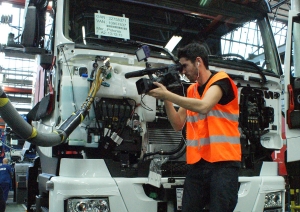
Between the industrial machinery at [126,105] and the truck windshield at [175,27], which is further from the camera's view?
the truck windshield at [175,27]

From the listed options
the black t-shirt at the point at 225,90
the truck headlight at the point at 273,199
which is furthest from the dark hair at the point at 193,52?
the truck headlight at the point at 273,199

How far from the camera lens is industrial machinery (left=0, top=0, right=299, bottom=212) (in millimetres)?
2924

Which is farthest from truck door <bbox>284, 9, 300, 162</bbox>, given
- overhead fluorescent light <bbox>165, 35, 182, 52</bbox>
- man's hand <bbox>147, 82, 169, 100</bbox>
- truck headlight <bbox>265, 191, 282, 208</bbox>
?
man's hand <bbox>147, 82, 169, 100</bbox>

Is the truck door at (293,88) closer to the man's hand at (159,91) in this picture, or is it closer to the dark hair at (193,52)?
the dark hair at (193,52)

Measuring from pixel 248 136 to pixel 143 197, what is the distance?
134 centimetres

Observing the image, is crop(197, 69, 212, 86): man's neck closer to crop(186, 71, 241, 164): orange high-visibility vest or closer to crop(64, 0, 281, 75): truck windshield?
crop(186, 71, 241, 164): orange high-visibility vest

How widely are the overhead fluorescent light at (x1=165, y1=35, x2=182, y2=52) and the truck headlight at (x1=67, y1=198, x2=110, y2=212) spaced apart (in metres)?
1.63

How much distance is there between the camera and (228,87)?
110 inches

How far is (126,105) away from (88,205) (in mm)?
903

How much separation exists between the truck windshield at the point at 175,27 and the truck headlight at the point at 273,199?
130 centimetres

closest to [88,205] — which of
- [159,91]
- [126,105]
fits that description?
[126,105]

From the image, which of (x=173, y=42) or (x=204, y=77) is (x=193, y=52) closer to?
(x=204, y=77)

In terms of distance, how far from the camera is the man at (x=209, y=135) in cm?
265

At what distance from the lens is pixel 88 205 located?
2.88m
